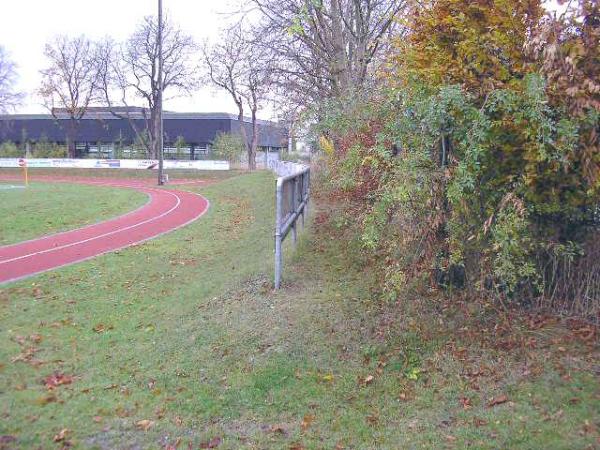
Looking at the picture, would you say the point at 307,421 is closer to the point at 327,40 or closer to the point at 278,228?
the point at 278,228

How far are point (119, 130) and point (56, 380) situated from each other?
217 ft

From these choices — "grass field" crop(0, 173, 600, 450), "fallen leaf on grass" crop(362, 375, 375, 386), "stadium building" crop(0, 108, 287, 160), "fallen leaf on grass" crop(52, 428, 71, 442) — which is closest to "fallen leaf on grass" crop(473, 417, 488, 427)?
"grass field" crop(0, 173, 600, 450)

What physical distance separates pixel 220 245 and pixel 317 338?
25.2 ft

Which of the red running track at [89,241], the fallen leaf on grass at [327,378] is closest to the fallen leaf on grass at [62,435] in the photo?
the fallen leaf on grass at [327,378]

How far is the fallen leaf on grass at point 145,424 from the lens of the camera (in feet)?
17.6

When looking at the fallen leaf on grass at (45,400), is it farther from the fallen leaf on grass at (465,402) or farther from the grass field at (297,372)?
the fallen leaf on grass at (465,402)

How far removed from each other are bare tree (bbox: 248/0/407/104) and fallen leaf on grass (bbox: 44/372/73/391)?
40.8ft

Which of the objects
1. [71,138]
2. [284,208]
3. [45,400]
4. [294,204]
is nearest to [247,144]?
[71,138]

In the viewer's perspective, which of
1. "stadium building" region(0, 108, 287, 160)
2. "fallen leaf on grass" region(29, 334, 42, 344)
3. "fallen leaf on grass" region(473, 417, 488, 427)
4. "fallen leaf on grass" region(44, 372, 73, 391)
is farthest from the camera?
"stadium building" region(0, 108, 287, 160)

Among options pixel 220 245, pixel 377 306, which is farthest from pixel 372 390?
pixel 220 245

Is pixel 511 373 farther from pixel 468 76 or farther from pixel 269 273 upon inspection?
pixel 269 273

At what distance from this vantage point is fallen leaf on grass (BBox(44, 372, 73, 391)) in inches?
255

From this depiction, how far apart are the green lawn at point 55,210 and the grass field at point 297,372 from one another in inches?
345

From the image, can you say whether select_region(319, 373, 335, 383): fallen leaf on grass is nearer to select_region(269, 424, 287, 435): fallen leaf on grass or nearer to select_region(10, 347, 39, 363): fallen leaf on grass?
select_region(269, 424, 287, 435): fallen leaf on grass
